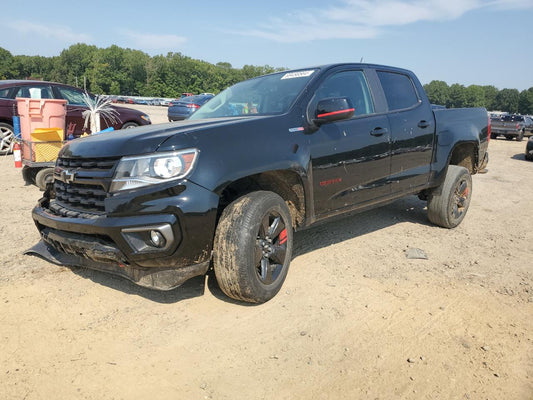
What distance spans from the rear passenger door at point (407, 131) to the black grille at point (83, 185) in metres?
2.84

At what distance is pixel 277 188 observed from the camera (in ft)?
11.5

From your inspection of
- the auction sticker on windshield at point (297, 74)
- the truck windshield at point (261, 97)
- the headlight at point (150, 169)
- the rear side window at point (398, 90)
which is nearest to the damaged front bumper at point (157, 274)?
the headlight at point (150, 169)

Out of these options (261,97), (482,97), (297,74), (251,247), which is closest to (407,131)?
(297,74)

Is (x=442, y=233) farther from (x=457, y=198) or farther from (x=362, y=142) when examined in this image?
(x=362, y=142)

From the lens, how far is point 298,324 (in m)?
2.95

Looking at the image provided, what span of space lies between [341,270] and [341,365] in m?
1.49

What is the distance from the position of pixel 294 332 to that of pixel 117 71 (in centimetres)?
12440

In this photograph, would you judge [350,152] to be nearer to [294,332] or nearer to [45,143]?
[294,332]

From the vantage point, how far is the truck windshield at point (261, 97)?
12.3ft

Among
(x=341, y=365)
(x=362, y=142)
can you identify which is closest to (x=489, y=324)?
(x=341, y=365)

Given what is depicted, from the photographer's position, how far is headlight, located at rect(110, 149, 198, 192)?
2.72 meters

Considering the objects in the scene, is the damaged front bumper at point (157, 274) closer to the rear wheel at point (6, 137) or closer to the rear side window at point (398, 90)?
the rear side window at point (398, 90)

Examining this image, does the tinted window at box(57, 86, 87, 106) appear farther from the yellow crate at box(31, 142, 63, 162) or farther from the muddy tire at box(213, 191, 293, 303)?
the muddy tire at box(213, 191, 293, 303)

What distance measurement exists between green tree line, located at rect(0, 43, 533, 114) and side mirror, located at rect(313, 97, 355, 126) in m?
109
